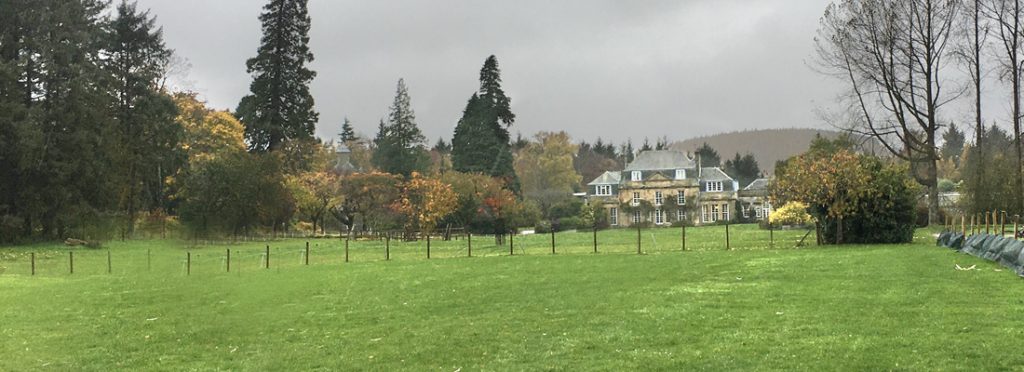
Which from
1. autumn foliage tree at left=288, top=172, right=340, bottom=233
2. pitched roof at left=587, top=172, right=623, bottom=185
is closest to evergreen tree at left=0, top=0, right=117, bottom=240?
autumn foliage tree at left=288, top=172, right=340, bottom=233

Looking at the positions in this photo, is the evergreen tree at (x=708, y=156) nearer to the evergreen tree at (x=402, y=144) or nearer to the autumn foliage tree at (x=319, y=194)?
the evergreen tree at (x=402, y=144)

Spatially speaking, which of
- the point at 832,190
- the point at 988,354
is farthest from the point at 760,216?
the point at 988,354

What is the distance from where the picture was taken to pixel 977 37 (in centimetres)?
4009

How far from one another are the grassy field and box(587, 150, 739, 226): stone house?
2673 inches

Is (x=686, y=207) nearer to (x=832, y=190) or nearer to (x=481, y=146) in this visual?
(x=481, y=146)

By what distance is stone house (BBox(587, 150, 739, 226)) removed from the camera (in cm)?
8781

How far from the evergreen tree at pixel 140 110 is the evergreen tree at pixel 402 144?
191ft

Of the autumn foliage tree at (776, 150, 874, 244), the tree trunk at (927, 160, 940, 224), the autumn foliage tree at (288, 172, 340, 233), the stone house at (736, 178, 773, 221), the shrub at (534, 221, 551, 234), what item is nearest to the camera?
the autumn foliage tree at (776, 150, 874, 244)

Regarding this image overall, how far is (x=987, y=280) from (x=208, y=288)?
48.4 ft

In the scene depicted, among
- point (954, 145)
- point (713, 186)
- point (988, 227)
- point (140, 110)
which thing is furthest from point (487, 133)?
point (954, 145)

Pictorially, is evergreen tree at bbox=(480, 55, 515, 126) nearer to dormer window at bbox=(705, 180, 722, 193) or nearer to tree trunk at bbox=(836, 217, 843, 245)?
dormer window at bbox=(705, 180, 722, 193)

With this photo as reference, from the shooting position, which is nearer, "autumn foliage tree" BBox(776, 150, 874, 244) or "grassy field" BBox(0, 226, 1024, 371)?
"grassy field" BBox(0, 226, 1024, 371)

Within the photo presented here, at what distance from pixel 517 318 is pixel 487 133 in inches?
2473

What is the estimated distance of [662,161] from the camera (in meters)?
94.1
